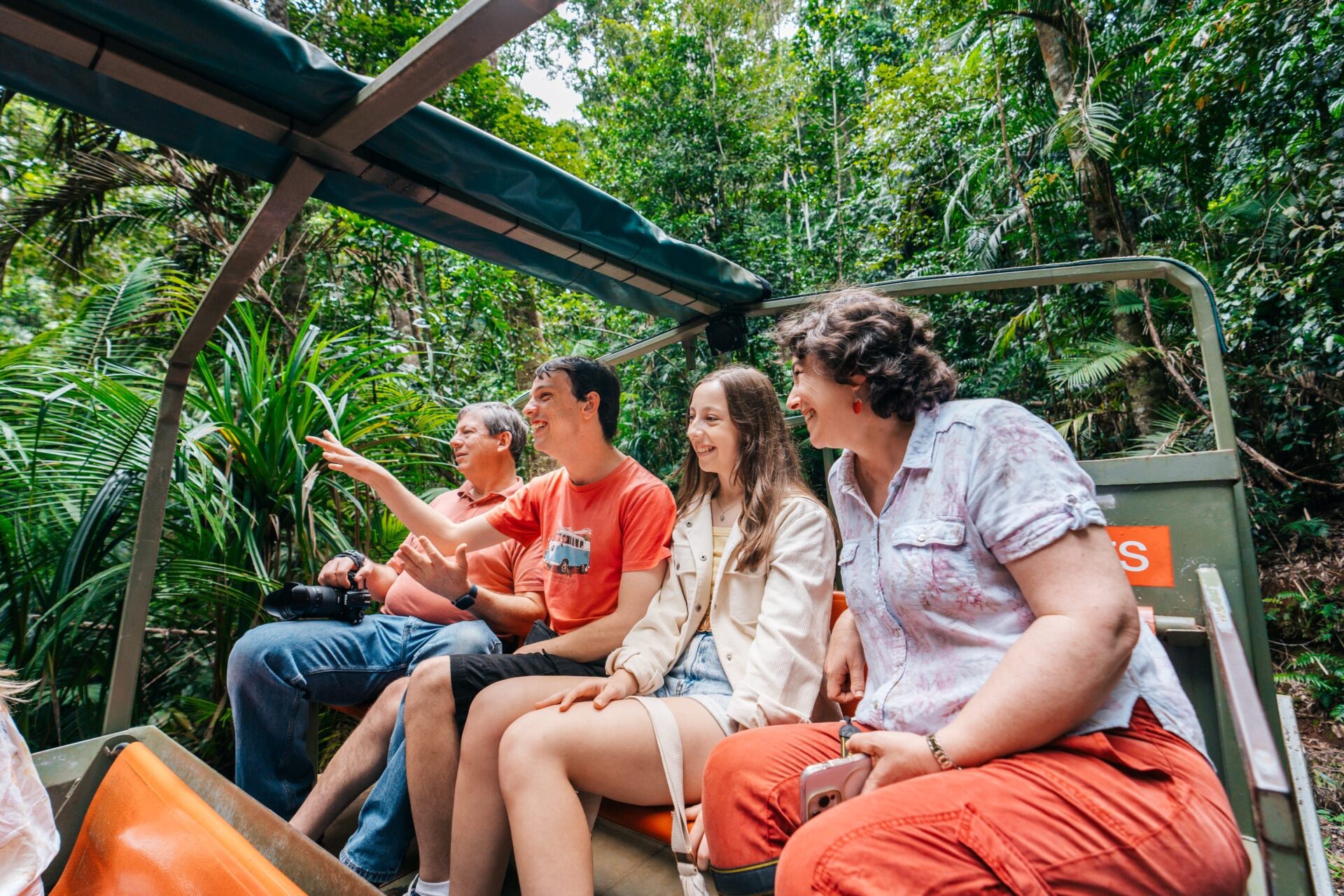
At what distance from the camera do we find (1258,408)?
5.66m

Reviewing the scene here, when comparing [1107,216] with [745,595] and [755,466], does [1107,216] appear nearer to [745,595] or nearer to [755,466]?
[755,466]

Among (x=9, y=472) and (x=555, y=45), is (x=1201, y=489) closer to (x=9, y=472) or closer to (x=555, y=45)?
(x=9, y=472)

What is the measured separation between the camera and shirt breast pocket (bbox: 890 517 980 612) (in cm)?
115

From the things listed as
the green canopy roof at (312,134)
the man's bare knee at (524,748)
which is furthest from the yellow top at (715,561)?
the green canopy roof at (312,134)

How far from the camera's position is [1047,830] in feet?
2.99

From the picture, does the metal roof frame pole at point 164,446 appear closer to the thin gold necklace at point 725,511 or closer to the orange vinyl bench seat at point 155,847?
the orange vinyl bench seat at point 155,847

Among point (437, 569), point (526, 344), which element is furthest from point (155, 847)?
point (526, 344)

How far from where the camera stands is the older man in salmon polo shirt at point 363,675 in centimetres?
184

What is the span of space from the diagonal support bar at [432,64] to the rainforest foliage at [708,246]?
5.25 feet

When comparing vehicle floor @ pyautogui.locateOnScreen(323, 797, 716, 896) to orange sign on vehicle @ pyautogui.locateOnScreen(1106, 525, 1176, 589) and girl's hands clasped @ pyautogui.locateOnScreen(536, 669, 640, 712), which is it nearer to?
girl's hands clasped @ pyautogui.locateOnScreen(536, 669, 640, 712)

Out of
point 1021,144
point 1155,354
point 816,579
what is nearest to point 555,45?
point 1021,144

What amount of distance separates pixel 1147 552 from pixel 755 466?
107 centimetres

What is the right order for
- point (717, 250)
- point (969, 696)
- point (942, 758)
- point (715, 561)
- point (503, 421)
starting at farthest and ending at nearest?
point (717, 250) → point (503, 421) → point (715, 561) → point (969, 696) → point (942, 758)

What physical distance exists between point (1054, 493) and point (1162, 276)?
50.6 inches
